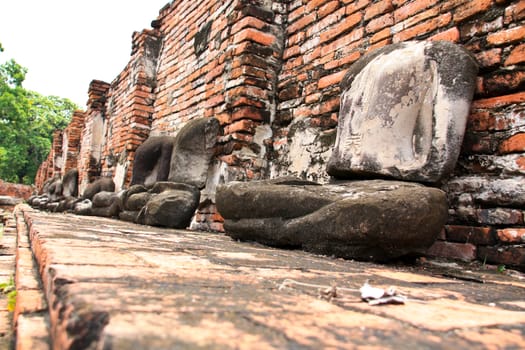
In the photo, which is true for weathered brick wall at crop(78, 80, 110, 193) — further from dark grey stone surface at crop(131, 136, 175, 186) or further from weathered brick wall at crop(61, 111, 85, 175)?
dark grey stone surface at crop(131, 136, 175, 186)

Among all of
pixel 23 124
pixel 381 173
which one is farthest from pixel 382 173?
pixel 23 124

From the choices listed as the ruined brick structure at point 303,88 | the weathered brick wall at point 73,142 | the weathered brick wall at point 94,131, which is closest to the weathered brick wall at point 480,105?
the ruined brick structure at point 303,88

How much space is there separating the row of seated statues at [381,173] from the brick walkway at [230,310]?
20.4 inches

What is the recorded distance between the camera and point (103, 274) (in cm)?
93

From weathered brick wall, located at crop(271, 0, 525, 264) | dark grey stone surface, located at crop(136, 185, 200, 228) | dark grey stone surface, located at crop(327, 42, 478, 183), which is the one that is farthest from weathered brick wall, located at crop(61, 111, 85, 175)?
dark grey stone surface, located at crop(327, 42, 478, 183)

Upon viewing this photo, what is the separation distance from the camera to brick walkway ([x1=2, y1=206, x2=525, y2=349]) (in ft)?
1.90

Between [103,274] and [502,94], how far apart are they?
214cm

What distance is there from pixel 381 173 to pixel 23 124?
21.4 metres

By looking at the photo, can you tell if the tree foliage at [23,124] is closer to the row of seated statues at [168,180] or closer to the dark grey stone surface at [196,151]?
the row of seated statues at [168,180]

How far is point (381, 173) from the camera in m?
2.26

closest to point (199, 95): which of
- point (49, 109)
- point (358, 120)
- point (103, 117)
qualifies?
point (358, 120)

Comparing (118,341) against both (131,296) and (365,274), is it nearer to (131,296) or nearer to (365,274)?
(131,296)

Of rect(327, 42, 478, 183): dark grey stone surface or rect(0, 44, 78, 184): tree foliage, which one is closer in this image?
rect(327, 42, 478, 183): dark grey stone surface

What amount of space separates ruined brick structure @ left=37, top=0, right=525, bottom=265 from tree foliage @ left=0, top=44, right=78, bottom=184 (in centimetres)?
1342
